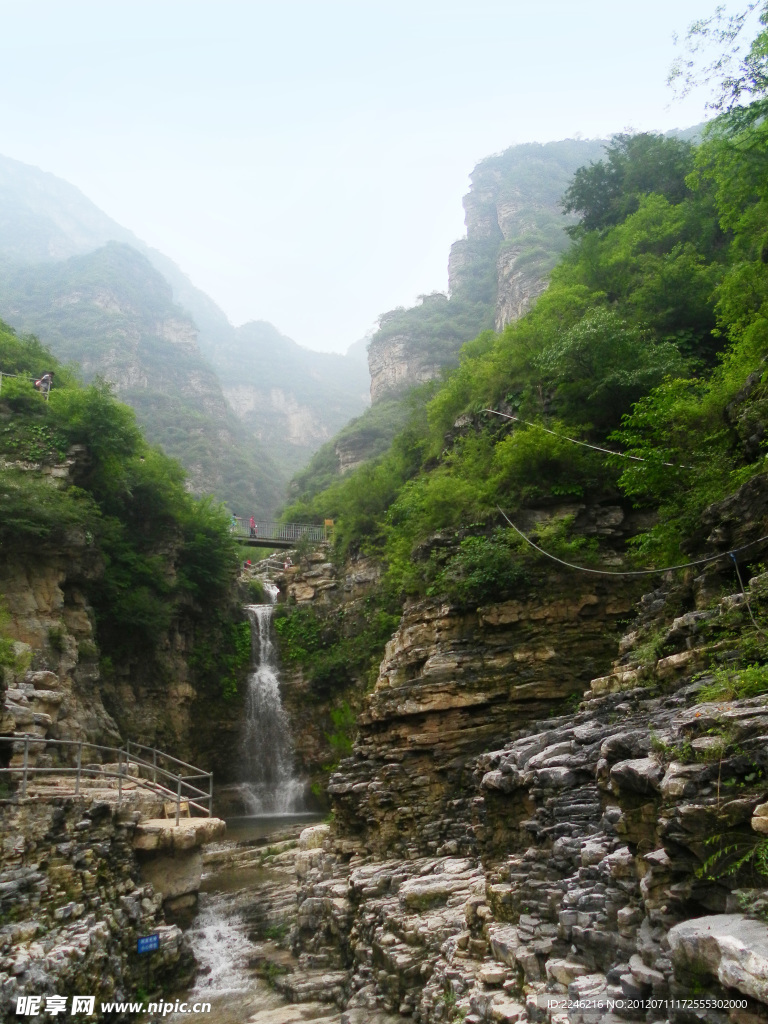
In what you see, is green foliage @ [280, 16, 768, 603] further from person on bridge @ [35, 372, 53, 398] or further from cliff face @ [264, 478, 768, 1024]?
person on bridge @ [35, 372, 53, 398]

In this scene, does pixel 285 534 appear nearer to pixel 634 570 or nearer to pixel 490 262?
pixel 634 570

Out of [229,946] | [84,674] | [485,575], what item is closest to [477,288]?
[84,674]

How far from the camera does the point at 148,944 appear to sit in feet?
33.0

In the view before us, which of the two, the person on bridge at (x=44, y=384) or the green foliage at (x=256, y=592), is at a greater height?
the person on bridge at (x=44, y=384)

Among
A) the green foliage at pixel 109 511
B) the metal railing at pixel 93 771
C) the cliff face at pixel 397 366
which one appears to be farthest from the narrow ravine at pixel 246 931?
the cliff face at pixel 397 366

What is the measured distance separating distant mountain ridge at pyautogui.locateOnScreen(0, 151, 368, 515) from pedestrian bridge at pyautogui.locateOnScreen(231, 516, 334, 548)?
24062mm

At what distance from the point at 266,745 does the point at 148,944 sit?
1629 centimetres

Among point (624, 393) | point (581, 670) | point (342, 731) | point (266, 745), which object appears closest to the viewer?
point (581, 670)

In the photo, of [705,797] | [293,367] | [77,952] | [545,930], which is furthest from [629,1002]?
[293,367]

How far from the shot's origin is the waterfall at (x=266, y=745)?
24812 mm

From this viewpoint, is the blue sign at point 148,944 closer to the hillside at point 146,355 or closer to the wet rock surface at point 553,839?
the wet rock surface at point 553,839

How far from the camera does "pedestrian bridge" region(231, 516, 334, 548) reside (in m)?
33.8

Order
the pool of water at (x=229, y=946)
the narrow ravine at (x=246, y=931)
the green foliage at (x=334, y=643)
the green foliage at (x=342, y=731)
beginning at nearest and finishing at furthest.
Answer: the narrow ravine at (x=246, y=931) → the pool of water at (x=229, y=946) → the green foliage at (x=334, y=643) → the green foliage at (x=342, y=731)

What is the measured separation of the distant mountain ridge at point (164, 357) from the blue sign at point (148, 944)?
5200cm
